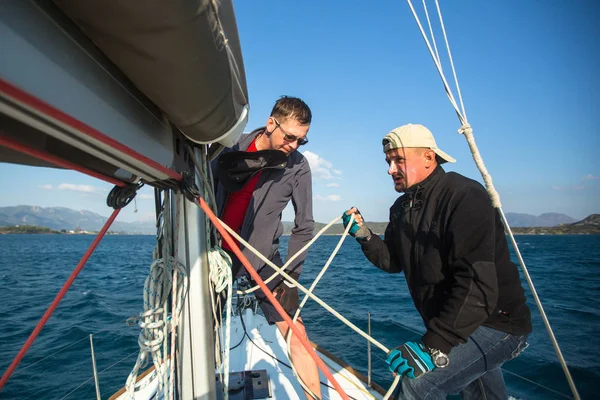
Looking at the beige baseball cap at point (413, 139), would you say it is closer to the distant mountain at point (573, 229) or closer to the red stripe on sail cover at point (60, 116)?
the red stripe on sail cover at point (60, 116)

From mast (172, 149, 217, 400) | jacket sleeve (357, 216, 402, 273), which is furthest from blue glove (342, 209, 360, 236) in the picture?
mast (172, 149, 217, 400)

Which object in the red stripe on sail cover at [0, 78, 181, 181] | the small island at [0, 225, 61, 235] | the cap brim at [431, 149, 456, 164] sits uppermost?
the small island at [0, 225, 61, 235]

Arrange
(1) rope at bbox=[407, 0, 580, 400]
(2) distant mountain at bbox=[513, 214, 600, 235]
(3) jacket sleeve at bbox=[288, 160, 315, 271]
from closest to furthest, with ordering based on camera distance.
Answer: (1) rope at bbox=[407, 0, 580, 400] → (3) jacket sleeve at bbox=[288, 160, 315, 271] → (2) distant mountain at bbox=[513, 214, 600, 235]

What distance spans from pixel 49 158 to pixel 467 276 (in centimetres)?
165

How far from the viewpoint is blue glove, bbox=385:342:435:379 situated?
1524 mm

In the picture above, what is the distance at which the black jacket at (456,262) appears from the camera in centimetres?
152

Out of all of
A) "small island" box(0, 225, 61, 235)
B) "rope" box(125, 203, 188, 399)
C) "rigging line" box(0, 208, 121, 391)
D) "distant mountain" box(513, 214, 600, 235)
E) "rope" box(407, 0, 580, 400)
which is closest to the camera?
"rigging line" box(0, 208, 121, 391)

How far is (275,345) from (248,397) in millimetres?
1304

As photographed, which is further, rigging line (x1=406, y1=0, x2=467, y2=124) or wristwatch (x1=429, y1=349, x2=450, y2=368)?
rigging line (x1=406, y1=0, x2=467, y2=124)

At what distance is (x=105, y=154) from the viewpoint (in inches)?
34.4

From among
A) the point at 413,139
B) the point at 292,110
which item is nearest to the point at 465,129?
the point at 413,139

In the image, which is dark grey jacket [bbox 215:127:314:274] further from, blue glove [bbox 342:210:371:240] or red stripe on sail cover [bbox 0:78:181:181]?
red stripe on sail cover [bbox 0:78:181:181]

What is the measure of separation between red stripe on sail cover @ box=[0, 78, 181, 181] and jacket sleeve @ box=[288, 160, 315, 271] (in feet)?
5.95

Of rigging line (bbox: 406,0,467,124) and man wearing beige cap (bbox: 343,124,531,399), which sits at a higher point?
rigging line (bbox: 406,0,467,124)
